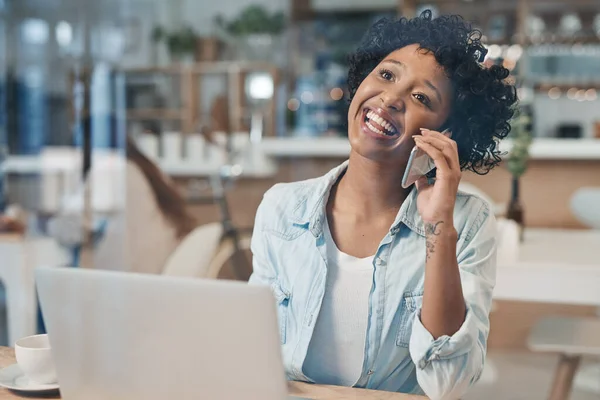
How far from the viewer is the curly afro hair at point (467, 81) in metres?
0.87

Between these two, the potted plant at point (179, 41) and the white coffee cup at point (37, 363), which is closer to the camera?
the white coffee cup at point (37, 363)

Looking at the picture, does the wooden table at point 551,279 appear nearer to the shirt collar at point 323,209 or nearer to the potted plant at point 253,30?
the shirt collar at point 323,209

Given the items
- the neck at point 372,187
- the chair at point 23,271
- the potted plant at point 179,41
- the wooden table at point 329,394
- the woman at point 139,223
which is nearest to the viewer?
the wooden table at point 329,394

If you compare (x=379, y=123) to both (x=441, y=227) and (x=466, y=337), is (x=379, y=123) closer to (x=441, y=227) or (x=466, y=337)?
(x=441, y=227)

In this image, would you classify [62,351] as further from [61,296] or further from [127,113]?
[127,113]

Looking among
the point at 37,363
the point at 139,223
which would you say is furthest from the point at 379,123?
the point at 139,223

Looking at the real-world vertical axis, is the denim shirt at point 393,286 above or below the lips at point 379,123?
below

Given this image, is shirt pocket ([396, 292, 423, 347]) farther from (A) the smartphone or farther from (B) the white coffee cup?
(B) the white coffee cup

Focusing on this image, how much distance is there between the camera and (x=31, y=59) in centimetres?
240

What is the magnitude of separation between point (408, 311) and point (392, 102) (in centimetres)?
24

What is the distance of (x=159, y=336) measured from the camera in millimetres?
715

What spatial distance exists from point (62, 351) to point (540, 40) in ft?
10.5

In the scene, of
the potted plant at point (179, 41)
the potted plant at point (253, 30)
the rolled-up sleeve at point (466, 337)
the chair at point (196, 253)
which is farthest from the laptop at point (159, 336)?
the potted plant at point (253, 30)

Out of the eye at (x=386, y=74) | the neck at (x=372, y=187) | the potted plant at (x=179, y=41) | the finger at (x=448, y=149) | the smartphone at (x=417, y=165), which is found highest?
the potted plant at (x=179, y=41)
